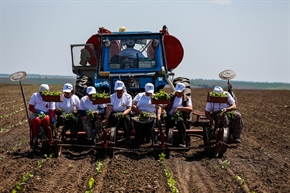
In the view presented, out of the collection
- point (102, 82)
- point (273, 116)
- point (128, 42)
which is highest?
point (128, 42)

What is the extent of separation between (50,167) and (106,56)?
4.55 meters

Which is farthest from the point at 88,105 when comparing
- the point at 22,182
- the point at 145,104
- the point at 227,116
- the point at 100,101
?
the point at 22,182

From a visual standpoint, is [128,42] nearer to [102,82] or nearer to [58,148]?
[102,82]

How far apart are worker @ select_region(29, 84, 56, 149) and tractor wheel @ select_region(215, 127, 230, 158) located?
349 cm

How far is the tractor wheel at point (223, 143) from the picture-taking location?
387 inches

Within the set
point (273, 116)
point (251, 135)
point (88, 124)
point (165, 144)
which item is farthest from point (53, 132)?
point (273, 116)

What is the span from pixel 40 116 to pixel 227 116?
4006 millimetres

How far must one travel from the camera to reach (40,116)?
10.0 metres

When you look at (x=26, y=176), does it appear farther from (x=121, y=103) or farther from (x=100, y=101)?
(x=121, y=103)

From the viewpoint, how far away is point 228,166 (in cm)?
916

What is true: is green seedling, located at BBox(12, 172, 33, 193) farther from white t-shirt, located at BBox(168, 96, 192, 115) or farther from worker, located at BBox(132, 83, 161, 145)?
white t-shirt, located at BBox(168, 96, 192, 115)

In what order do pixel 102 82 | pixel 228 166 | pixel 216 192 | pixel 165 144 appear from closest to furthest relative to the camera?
pixel 216 192 → pixel 228 166 → pixel 165 144 → pixel 102 82

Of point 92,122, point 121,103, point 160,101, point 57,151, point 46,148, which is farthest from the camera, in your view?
point 121,103

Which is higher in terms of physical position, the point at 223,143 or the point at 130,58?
the point at 130,58
